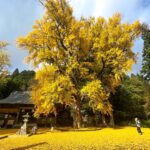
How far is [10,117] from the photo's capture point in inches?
1420

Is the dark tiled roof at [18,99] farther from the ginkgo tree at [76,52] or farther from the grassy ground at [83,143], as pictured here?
the grassy ground at [83,143]

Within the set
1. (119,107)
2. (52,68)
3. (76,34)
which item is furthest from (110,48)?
(119,107)

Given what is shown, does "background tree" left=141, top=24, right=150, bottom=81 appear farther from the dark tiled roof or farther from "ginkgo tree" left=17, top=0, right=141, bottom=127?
the dark tiled roof

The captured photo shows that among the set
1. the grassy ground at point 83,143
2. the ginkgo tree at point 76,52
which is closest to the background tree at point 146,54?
the ginkgo tree at point 76,52

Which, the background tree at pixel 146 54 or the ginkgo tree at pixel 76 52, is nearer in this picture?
the ginkgo tree at pixel 76 52

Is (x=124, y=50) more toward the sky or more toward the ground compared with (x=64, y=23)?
more toward the ground

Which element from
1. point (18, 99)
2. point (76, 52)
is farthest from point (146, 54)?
point (18, 99)

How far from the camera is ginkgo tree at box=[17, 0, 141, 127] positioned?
1102 inches

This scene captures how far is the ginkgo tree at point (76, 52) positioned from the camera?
28.0 meters

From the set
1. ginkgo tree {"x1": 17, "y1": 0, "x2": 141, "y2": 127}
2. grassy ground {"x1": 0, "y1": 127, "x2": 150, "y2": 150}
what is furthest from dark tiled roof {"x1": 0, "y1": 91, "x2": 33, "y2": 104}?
grassy ground {"x1": 0, "y1": 127, "x2": 150, "y2": 150}

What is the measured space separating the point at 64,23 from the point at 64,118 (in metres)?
14.1

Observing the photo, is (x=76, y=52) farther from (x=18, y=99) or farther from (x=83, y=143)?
(x=83, y=143)

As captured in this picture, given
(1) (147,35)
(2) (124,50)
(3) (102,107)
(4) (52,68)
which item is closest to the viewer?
(3) (102,107)

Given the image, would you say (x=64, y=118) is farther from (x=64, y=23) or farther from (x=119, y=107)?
(x=64, y=23)
